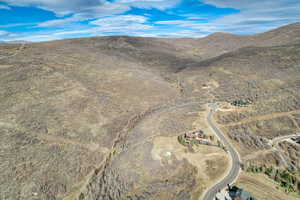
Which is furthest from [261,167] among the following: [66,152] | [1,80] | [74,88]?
[1,80]

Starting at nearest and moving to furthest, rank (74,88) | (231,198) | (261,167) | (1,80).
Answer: (231,198), (261,167), (1,80), (74,88)

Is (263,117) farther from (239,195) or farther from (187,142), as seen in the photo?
(239,195)

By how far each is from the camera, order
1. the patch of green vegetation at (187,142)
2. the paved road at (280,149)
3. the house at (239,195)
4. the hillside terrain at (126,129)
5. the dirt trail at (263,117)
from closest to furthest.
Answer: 1. the house at (239,195)
2. the hillside terrain at (126,129)
3. the paved road at (280,149)
4. the patch of green vegetation at (187,142)
5. the dirt trail at (263,117)

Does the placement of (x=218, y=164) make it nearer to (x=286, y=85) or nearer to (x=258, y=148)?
(x=258, y=148)

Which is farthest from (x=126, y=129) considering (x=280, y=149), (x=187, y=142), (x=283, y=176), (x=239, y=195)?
(x=280, y=149)

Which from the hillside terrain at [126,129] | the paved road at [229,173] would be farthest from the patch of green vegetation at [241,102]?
the paved road at [229,173]

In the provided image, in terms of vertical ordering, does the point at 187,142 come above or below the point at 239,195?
above

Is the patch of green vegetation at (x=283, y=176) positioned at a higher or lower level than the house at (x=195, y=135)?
lower

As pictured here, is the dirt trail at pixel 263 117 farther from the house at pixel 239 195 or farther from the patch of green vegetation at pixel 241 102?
the house at pixel 239 195
